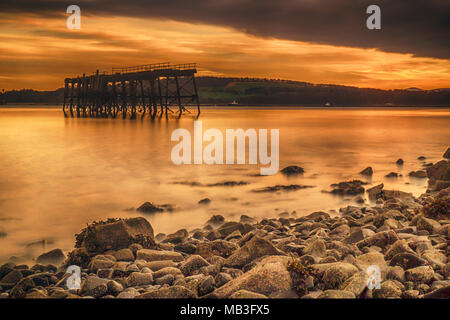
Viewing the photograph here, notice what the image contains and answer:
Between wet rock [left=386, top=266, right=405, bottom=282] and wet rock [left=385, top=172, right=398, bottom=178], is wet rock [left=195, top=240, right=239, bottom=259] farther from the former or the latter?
wet rock [left=385, top=172, right=398, bottom=178]

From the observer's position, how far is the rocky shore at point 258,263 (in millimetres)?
5957

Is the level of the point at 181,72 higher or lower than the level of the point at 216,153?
higher

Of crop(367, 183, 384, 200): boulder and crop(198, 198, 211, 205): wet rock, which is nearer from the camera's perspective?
crop(198, 198, 211, 205): wet rock

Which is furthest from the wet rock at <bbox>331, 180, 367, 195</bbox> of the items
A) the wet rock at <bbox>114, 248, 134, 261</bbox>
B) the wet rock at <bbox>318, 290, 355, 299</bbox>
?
the wet rock at <bbox>318, 290, 355, 299</bbox>

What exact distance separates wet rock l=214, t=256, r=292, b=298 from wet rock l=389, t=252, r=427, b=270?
202 cm

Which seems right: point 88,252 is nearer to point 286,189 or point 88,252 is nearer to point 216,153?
point 286,189

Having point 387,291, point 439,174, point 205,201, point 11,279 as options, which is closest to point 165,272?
point 11,279

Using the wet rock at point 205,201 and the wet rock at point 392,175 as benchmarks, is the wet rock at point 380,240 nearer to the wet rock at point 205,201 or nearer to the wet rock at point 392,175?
the wet rock at point 205,201

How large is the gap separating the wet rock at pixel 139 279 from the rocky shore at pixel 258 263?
0.05ft

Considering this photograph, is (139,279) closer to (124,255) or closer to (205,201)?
(124,255)

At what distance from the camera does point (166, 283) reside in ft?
22.3

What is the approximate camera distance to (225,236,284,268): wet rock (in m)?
7.39
